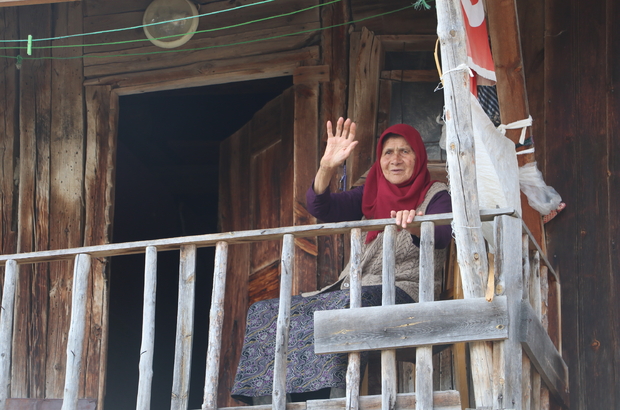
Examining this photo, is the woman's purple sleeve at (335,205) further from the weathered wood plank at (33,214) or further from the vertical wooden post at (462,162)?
the weathered wood plank at (33,214)

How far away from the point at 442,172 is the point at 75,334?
2.62m

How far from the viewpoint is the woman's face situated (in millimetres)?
4578

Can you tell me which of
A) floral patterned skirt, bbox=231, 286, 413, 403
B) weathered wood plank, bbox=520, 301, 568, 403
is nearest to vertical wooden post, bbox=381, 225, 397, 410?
floral patterned skirt, bbox=231, 286, 413, 403

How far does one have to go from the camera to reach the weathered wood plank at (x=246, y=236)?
3.71 meters

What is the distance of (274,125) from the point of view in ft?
20.5

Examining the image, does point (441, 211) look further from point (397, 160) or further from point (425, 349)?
point (425, 349)

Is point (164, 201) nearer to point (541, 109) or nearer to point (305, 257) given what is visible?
point (305, 257)

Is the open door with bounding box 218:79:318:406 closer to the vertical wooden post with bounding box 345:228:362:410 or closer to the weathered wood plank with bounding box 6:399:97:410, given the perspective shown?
the weathered wood plank with bounding box 6:399:97:410

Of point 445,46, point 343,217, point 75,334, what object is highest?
point 445,46

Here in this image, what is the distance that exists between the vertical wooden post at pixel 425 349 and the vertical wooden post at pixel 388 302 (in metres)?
0.11

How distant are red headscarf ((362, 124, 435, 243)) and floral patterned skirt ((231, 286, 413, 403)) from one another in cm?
54

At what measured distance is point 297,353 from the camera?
408 cm

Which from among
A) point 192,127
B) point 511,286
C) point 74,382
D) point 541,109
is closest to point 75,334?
point 74,382

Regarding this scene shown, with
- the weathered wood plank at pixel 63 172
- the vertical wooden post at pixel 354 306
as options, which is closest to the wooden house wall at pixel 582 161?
the vertical wooden post at pixel 354 306
